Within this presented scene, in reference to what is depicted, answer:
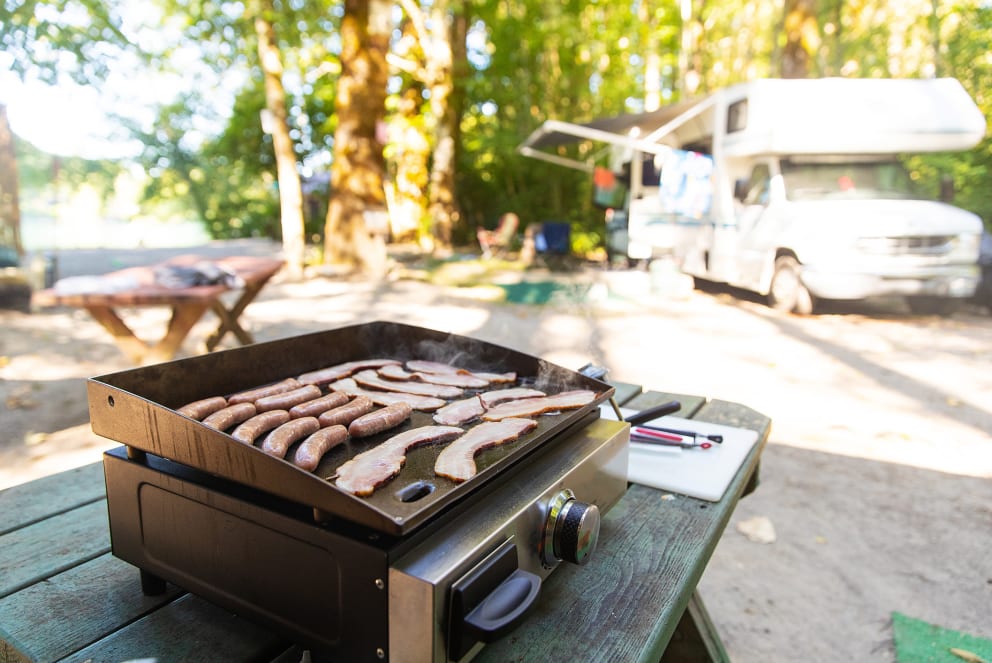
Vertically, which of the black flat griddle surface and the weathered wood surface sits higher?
the black flat griddle surface

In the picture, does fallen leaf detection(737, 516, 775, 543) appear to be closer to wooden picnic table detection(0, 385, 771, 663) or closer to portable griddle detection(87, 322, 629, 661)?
wooden picnic table detection(0, 385, 771, 663)

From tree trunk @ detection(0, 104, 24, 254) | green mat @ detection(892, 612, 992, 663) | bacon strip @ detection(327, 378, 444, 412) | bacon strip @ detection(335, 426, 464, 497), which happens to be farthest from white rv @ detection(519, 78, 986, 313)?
tree trunk @ detection(0, 104, 24, 254)

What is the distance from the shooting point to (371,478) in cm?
69

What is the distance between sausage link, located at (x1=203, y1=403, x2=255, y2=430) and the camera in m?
0.83

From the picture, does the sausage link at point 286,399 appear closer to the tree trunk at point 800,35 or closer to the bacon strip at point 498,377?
the bacon strip at point 498,377

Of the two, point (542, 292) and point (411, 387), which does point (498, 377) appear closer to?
point (411, 387)

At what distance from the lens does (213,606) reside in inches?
29.1

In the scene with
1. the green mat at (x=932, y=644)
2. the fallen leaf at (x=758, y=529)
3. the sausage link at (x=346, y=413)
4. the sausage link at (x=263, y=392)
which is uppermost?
the sausage link at (x=263, y=392)

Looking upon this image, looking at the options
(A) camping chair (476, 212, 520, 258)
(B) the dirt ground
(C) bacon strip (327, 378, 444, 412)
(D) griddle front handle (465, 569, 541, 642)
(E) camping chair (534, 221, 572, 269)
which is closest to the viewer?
(D) griddle front handle (465, 569, 541, 642)

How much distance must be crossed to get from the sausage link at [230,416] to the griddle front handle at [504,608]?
1.51 ft

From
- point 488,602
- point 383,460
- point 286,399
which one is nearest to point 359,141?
point 286,399

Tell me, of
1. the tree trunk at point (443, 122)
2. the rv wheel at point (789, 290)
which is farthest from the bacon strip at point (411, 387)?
the tree trunk at point (443, 122)

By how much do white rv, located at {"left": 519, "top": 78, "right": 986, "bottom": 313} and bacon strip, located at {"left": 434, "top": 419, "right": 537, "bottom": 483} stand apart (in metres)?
3.92

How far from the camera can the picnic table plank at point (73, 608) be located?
2.15 ft
